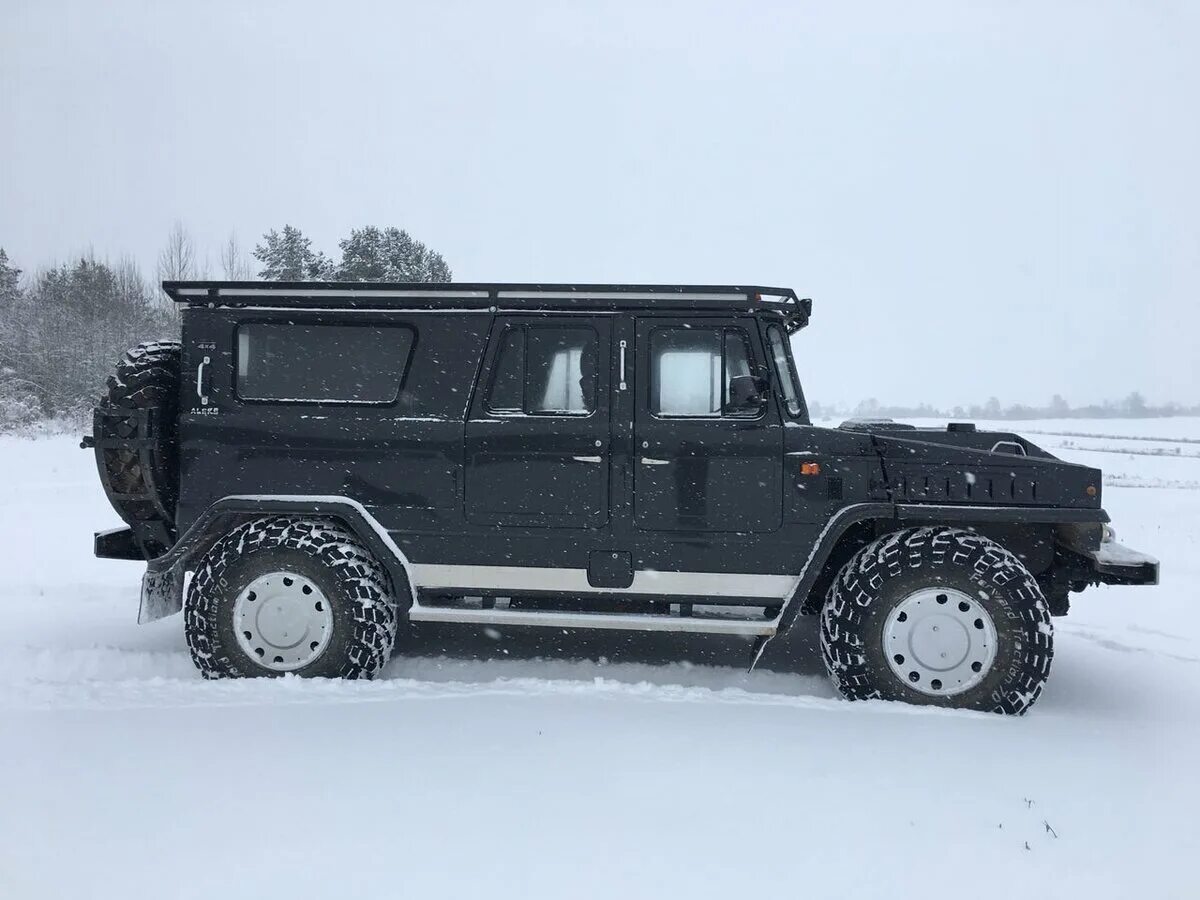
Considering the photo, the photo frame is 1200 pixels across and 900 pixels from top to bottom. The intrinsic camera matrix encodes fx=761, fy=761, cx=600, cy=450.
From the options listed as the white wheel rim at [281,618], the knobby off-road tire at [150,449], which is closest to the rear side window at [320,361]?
the knobby off-road tire at [150,449]

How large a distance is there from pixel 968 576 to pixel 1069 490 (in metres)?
0.72

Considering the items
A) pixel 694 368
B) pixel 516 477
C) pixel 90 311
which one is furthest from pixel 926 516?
pixel 90 311

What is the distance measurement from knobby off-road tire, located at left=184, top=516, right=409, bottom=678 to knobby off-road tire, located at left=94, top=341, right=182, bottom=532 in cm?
53

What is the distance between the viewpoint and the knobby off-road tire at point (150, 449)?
4180 millimetres

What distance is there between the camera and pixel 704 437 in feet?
13.5

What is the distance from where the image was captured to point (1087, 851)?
102 inches

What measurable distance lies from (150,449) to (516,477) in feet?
6.55

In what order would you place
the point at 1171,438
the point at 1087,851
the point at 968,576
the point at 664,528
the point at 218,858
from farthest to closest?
1. the point at 1171,438
2. the point at 664,528
3. the point at 968,576
4. the point at 1087,851
5. the point at 218,858

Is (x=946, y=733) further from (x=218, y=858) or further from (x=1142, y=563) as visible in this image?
(x=218, y=858)

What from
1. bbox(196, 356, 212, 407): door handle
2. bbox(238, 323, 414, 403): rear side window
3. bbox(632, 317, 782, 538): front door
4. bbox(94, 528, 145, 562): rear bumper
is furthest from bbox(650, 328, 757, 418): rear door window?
bbox(94, 528, 145, 562): rear bumper

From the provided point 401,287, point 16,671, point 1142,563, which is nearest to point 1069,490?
point 1142,563

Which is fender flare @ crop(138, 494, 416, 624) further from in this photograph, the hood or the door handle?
the hood

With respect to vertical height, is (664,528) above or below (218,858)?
above

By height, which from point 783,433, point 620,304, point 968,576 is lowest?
point 968,576
